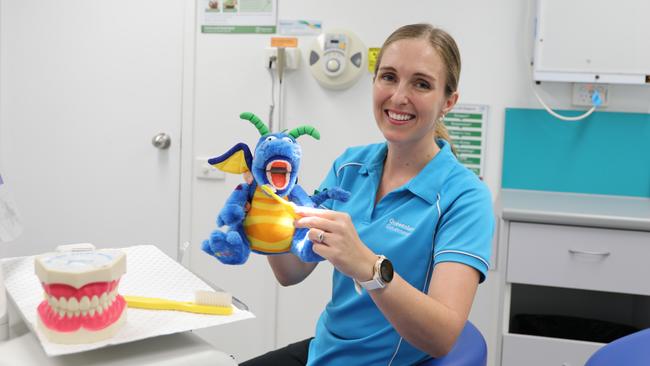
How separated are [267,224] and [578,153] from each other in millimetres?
1665

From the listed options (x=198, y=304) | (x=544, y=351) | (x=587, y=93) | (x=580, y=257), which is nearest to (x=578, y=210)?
(x=580, y=257)

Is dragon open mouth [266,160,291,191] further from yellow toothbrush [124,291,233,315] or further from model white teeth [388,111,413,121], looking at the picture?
model white teeth [388,111,413,121]

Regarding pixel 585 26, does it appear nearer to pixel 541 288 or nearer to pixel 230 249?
pixel 541 288

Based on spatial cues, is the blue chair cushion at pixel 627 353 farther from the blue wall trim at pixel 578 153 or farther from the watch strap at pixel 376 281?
the blue wall trim at pixel 578 153

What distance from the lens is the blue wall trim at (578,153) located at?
2305 mm

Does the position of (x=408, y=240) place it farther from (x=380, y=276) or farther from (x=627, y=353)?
(x=627, y=353)

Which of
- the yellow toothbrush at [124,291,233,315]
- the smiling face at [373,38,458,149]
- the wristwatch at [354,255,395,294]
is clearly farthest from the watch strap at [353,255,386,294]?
the smiling face at [373,38,458,149]

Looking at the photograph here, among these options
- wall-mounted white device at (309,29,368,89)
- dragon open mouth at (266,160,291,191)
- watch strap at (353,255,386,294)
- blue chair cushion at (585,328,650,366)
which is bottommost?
blue chair cushion at (585,328,650,366)

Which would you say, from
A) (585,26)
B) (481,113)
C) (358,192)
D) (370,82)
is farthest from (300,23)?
(358,192)

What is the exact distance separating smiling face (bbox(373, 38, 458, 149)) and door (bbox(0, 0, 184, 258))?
1.51 meters

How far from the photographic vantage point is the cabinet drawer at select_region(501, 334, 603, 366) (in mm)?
1889

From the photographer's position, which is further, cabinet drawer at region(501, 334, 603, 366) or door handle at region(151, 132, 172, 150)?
door handle at region(151, 132, 172, 150)

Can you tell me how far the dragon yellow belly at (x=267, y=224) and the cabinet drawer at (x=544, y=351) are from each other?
114 centimetres

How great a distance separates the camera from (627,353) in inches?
40.5
